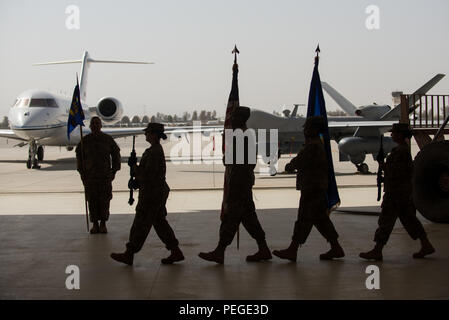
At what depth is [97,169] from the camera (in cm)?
1003

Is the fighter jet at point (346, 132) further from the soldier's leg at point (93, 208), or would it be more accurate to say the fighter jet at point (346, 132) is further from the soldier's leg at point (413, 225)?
the soldier's leg at point (413, 225)

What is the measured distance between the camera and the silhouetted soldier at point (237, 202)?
748 centimetres

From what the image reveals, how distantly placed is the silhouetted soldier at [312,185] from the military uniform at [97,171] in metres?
3.58

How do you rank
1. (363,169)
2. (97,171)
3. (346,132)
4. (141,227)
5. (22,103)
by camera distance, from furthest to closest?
(22,103)
(346,132)
(363,169)
(97,171)
(141,227)

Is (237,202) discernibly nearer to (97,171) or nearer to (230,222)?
(230,222)

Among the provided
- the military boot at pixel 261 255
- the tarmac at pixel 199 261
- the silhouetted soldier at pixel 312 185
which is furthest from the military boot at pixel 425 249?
the military boot at pixel 261 255

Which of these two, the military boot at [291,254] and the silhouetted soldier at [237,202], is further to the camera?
the military boot at [291,254]

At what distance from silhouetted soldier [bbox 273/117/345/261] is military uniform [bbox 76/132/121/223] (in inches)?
141

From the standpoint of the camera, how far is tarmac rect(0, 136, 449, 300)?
6281mm

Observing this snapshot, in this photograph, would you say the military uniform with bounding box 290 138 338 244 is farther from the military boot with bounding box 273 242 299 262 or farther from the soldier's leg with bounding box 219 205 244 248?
the soldier's leg with bounding box 219 205 244 248

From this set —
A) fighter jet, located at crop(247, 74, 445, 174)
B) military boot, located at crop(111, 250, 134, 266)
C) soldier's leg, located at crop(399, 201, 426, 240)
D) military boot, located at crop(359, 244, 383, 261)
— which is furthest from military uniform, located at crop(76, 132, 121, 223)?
fighter jet, located at crop(247, 74, 445, 174)

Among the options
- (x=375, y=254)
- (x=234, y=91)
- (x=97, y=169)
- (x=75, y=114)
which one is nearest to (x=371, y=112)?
(x=75, y=114)

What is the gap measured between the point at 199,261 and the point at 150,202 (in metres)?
1.04

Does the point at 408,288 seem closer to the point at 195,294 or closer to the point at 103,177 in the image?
the point at 195,294
